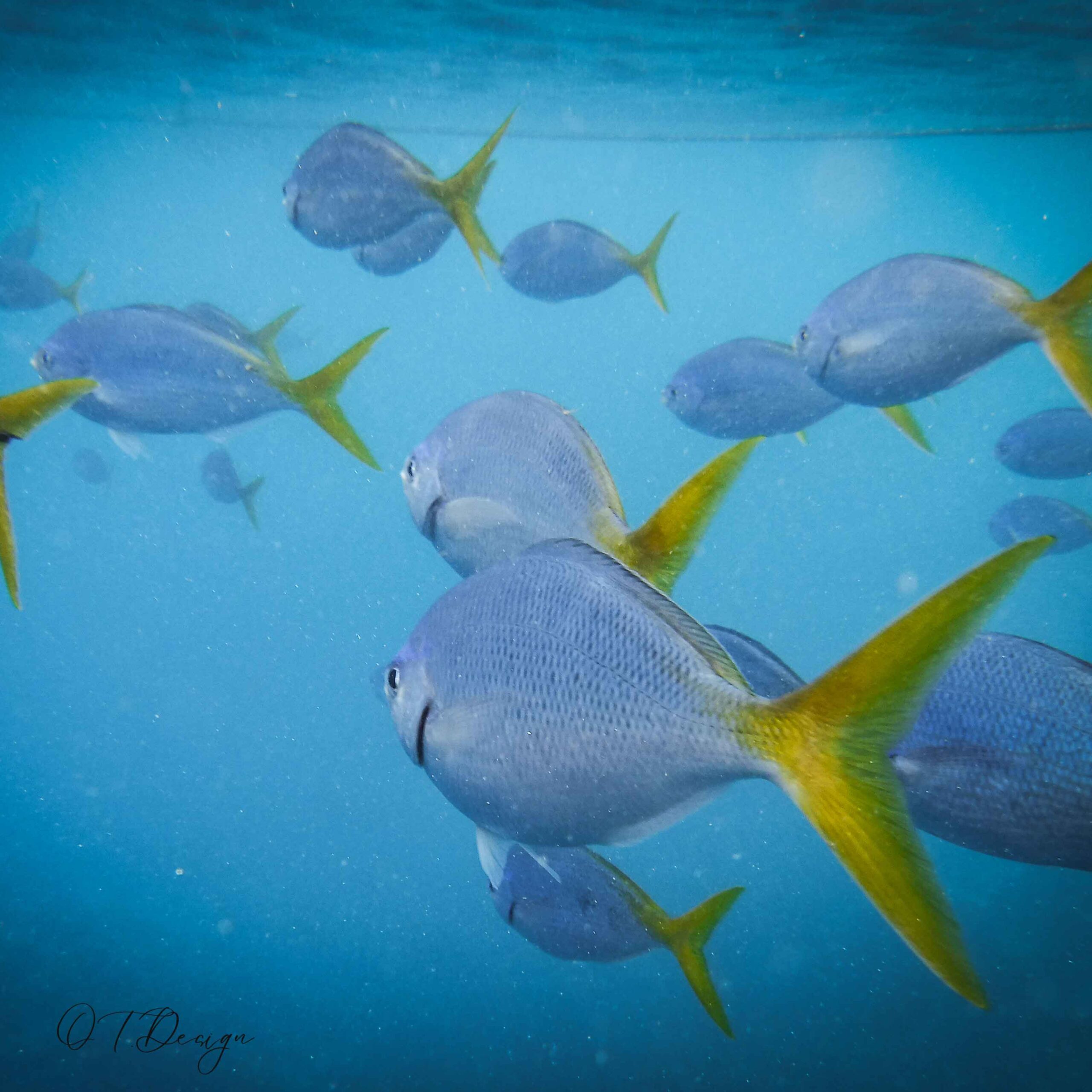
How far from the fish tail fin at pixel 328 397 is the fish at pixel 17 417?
3.33 feet

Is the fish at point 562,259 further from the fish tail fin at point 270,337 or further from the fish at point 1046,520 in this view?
the fish at point 1046,520

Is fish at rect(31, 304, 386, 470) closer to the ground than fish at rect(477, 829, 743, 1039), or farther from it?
farther from it

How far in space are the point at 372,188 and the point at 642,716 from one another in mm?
3180

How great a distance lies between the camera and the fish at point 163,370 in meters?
3.14

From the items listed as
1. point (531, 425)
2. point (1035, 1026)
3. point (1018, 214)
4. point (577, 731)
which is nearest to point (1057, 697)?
point (577, 731)

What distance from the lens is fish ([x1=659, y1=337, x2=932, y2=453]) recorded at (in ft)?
13.5

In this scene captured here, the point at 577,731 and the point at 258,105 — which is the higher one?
the point at 258,105

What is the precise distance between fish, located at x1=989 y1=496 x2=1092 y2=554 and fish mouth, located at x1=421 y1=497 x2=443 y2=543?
5743 mm

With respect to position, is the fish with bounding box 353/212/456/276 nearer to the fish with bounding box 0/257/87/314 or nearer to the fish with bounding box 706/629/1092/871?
the fish with bounding box 706/629/1092/871

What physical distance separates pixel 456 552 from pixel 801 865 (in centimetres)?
946

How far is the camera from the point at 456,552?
2.36 metres

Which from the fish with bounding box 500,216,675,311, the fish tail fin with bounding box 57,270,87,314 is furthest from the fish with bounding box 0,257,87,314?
the fish with bounding box 500,216,675,311

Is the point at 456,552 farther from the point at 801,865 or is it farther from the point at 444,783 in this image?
the point at 801,865

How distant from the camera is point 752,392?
13.9 ft
